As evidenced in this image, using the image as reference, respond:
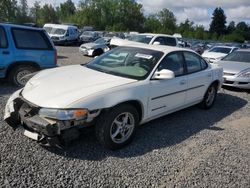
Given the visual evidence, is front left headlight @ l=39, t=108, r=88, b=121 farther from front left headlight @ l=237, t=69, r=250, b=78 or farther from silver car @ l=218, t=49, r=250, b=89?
front left headlight @ l=237, t=69, r=250, b=78

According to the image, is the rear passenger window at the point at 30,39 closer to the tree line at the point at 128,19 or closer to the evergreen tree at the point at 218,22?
the tree line at the point at 128,19

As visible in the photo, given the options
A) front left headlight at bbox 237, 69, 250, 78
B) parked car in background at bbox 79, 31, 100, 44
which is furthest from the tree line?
front left headlight at bbox 237, 69, 250, 78

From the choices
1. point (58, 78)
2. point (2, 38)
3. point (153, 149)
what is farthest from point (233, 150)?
point (2, 38)

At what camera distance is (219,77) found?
6.70 m

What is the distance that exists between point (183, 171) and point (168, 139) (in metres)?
0.97

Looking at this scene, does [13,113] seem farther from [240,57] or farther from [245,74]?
[240,57]

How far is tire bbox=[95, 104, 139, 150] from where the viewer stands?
12.6ft

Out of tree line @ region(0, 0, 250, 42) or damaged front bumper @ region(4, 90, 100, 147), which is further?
tree line @ region(0, 0, 250, 42)

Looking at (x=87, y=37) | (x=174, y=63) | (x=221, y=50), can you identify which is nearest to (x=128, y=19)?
(x=87, y=37)

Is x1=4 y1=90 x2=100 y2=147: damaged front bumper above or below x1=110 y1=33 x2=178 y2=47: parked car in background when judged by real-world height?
below

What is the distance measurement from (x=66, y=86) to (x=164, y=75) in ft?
5.11

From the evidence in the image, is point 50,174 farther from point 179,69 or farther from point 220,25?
point 220,25

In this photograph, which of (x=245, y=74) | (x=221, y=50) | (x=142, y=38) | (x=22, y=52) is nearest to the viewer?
(x=22, y=52)

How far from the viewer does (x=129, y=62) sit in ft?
16.1
